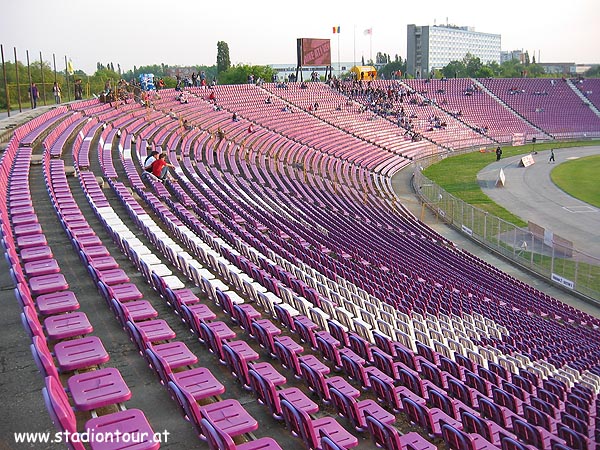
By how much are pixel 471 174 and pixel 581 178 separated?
27.6 feet

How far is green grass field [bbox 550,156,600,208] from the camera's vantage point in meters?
41.2

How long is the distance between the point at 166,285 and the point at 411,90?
6797cm

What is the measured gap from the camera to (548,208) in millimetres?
37406

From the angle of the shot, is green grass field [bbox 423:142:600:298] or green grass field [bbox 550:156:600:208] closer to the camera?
green grass field [bbox 423:142:600:298]

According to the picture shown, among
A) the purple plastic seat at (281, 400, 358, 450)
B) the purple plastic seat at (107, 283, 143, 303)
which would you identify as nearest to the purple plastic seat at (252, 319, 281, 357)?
the purple plastic seat at (107, 283, 143, 303)

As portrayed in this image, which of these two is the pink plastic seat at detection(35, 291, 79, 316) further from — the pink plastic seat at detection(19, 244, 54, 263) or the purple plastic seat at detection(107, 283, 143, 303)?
the pink plastic seat at detection(19, 244, 54, 263)

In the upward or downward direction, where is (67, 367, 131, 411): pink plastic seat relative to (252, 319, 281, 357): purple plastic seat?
upward

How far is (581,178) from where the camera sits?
1874 inches

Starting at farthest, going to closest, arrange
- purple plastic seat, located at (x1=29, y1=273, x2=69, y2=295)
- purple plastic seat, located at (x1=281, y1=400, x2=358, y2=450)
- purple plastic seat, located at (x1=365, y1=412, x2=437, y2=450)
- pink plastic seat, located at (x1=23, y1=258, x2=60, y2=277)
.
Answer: pink plastic seat, located at (x1=23, y1=258, x2=60, y2=277) → purple plastic seat, located at (x1=29, y1=273, x2=69, y2=295) → purple plastic seat, located at (x1=365, y1=412, x2=437, y2=450) → purple plastic seat, located at (x1=281, y1=400, x2=358, y2=450)

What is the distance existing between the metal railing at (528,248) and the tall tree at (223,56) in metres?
97.4

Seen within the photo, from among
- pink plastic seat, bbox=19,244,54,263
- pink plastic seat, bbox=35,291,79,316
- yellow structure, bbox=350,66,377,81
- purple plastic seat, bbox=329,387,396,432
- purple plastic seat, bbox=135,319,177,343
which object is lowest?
purple plastic seat, bbox=329,387,396,432

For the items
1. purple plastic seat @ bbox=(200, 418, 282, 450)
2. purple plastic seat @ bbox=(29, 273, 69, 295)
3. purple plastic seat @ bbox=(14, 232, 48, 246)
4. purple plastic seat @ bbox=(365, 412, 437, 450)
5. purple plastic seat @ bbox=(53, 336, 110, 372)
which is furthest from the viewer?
purple plastic seat @ bbox=(14, 232, 48, 246)

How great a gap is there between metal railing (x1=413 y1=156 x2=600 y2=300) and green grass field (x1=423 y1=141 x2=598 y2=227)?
377 cm

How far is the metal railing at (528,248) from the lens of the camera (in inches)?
888
